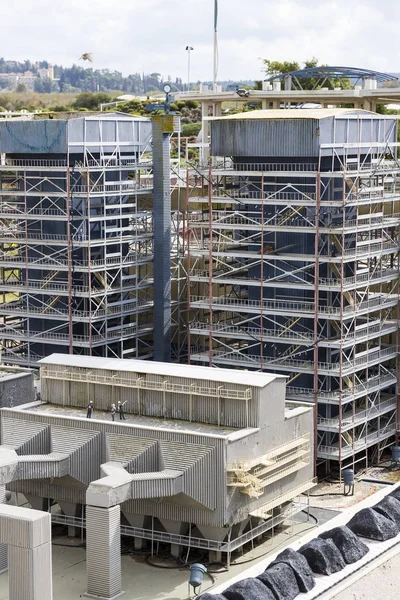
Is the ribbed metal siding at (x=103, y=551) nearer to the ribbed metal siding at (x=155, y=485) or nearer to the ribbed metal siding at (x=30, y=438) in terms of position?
the ribbed metal siding at (x=155, y=485)

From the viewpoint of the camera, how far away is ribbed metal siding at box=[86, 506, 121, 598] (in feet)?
160

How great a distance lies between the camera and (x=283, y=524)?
188 ft

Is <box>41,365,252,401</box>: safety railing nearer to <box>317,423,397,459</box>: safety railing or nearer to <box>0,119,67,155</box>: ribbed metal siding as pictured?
<box>317,423,397,459</box>: safety railing

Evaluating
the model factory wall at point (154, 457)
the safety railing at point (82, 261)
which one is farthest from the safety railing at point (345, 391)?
the safety railing at point (82, 261)

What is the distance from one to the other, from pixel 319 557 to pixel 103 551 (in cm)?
846

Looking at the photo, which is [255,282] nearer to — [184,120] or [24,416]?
[24,416]

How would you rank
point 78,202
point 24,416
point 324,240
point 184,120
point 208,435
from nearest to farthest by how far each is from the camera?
point 208,435 → point 24,416 → point 324,240 → point 78,202 → point 184,120

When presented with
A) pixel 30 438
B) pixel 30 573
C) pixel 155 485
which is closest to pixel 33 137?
pixel 30 438

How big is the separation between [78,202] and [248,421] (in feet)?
64.0

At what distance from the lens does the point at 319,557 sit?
50000 mm

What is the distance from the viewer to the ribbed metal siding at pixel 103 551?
4891cm

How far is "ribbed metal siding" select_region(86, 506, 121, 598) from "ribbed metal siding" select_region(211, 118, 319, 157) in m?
22.3

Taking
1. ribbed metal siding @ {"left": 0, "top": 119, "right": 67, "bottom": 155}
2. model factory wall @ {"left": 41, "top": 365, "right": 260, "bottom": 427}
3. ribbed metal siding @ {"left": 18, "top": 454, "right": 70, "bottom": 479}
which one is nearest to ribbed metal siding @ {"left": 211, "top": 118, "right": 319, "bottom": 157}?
ribbed metal siding @ {"left": 0, "top": 119, "right": 67, "bottom": 155}

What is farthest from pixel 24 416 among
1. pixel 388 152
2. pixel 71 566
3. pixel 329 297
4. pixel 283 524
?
pixel 388 152
